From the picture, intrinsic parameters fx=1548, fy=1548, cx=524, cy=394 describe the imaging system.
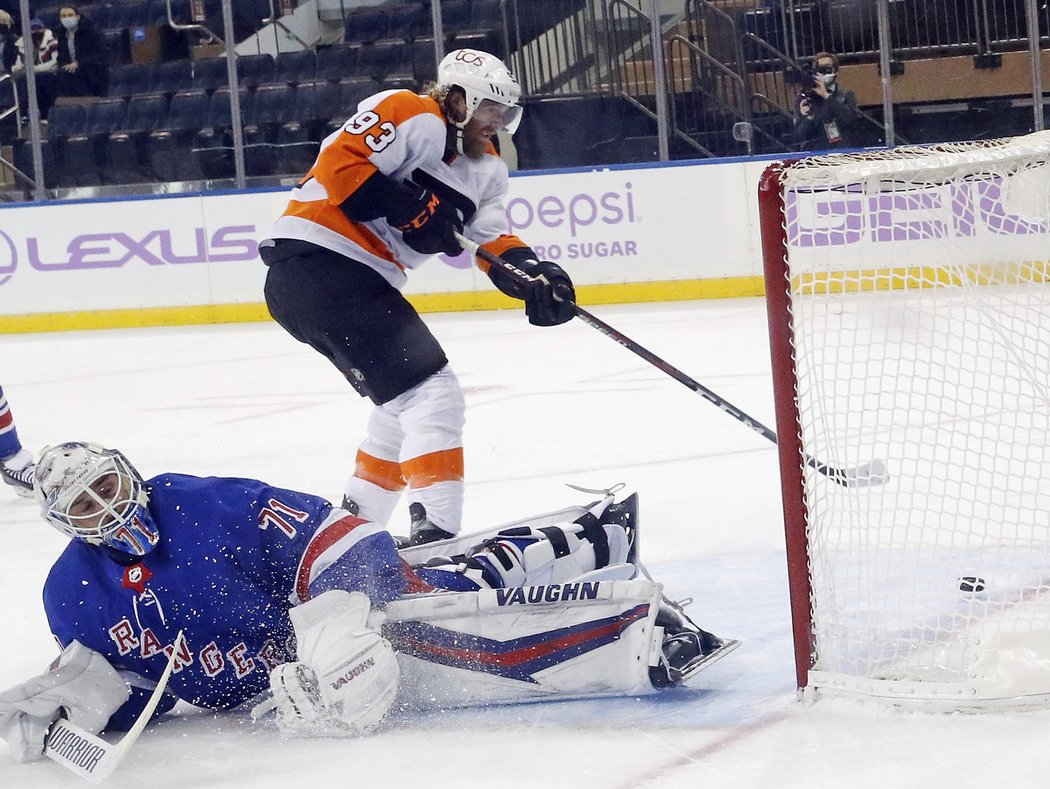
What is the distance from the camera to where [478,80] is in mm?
2982

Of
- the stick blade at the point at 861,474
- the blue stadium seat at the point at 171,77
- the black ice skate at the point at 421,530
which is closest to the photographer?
the stick blade at the point at 861,474

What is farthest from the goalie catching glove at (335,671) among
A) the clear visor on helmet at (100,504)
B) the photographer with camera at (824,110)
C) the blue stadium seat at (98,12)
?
the blue stadium seat at (98,12)

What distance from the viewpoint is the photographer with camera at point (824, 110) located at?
774 centimetres

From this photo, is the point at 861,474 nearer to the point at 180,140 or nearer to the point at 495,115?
the point at 495,115

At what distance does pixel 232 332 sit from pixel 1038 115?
13.8 ft

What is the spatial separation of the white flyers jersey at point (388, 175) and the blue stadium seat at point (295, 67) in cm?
598

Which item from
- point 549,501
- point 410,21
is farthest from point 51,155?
point 549,501

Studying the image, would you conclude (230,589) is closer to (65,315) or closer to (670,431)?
(670,431)

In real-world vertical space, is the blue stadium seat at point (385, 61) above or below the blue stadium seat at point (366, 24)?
below

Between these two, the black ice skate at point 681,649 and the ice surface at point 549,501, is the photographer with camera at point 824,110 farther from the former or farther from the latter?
the black ice skate at point 681,649

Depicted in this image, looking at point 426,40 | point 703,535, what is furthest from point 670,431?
point 426,40

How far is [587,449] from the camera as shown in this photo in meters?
4.32

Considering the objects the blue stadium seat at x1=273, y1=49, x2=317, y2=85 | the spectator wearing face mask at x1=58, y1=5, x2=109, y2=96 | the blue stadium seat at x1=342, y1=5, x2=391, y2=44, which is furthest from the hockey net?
the spectator wearing face mask at x1=58, y1=5, x2=109, y2=96

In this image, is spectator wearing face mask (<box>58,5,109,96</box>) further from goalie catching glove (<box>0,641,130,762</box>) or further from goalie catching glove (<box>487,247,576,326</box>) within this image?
goalie catching glove (<box>0,641,130,762</box>)
